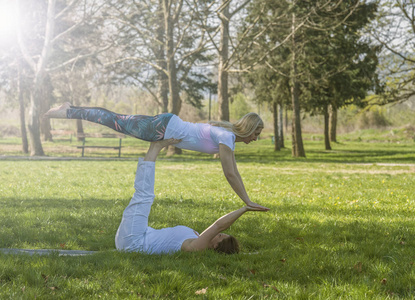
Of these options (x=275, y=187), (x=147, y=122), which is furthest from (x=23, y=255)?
(x=275, y=187)

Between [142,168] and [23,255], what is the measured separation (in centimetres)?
150

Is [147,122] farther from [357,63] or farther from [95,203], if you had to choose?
[357,63]

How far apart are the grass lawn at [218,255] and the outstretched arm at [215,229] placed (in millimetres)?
129

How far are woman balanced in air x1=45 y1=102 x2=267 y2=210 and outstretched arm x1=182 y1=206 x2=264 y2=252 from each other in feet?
0.47

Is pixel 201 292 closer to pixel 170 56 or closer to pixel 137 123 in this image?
pixel 137 123

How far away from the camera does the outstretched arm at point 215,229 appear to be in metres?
4.43

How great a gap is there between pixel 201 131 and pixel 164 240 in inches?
51.2

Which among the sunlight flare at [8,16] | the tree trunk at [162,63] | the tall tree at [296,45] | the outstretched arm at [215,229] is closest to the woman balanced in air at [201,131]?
the outstretched arm at [215,229]

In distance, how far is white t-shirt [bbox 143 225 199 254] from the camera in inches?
181

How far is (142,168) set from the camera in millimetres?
4656

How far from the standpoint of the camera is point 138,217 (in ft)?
15.1

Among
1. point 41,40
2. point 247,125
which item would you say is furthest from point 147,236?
point 41,40

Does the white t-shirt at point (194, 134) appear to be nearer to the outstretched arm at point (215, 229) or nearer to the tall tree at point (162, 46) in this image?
the outstretched arm at point (215, 229)

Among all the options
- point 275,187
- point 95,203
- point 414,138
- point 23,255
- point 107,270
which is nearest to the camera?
point 107,270
